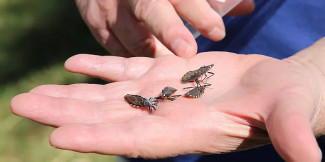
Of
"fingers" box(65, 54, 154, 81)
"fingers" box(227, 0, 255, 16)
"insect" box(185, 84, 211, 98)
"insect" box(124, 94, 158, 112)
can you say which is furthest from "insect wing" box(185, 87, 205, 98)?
"fingers" box(227, 0, 255, 16)

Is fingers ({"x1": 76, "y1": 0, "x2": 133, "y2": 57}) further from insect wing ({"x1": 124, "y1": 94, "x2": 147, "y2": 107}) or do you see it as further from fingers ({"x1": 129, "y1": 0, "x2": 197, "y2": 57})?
insect wing ({"x1": 124, "y1": 94, "x2": 147, "y2": 107})

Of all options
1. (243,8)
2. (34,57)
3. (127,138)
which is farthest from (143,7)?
(34,57)

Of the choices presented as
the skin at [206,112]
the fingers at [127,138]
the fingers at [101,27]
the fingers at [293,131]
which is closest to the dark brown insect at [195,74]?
the skin at [206,112]

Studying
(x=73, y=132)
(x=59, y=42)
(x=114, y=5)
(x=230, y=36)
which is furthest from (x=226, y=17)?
(x=59, y=42)

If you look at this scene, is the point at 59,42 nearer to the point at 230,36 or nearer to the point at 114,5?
the point at 114,5

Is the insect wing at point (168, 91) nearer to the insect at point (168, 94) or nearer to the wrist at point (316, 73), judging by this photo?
the insect at point (168, 94)

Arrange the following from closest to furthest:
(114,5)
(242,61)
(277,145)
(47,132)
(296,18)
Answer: (277,145) → (242,61) → (296,18) → (114,5) → (47,132)
